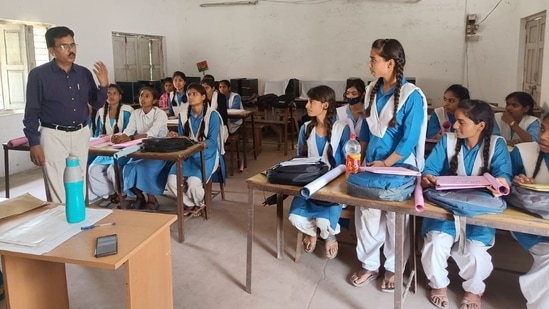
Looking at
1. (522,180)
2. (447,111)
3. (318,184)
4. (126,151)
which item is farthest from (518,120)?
(126,151)

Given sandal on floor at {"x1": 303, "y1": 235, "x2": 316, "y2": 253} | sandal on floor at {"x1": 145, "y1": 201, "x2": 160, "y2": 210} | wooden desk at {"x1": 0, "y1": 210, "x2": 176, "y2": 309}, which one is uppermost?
wooden desk at {"x1": 0, "y1": 210, "x2": 176, "y2": 309}

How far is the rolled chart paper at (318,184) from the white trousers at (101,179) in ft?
7.51

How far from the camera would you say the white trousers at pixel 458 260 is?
216cm

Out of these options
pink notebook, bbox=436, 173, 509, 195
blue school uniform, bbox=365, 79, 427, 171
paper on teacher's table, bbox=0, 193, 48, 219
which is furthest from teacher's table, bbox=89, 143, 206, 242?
pink notebook, bbox=436, 173, 509, 195

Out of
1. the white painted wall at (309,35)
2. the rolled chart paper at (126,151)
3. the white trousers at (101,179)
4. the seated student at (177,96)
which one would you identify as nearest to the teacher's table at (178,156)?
the rolled chart paper at (126,151)

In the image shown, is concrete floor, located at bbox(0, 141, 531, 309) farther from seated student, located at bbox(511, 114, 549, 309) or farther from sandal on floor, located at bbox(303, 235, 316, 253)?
seated student, located at bbox(511, 114, 549, 309)

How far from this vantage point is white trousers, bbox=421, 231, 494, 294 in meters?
2.16

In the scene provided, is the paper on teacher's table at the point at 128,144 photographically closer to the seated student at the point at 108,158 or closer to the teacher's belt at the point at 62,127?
the seated student at the point at 108,158

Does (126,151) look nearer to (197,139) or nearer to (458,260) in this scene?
(197,139)

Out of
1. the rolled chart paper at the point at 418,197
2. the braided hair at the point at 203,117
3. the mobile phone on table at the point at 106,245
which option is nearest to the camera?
the mobile phone on table at the point at 106,245

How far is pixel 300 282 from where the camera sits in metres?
2.54

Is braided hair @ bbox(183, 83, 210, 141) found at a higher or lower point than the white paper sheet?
higher

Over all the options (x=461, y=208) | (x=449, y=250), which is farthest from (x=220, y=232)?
(x=461, y=208)

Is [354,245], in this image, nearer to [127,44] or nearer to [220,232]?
[220,232]
